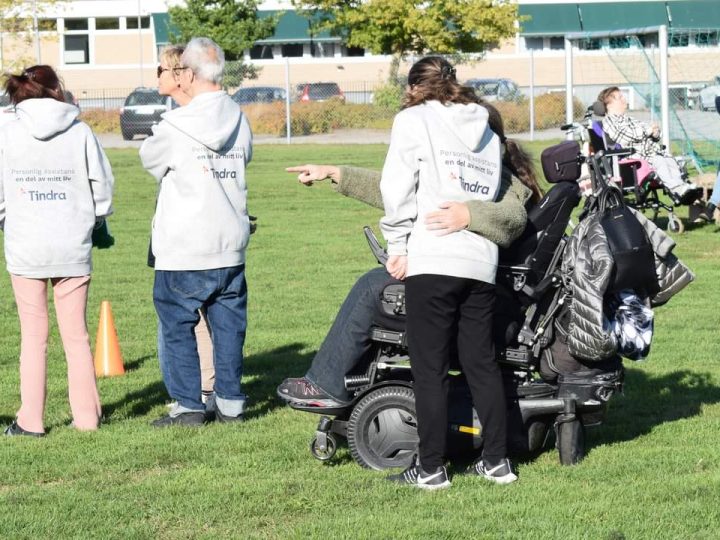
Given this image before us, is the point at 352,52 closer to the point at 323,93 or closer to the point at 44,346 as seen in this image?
the point at 323,93

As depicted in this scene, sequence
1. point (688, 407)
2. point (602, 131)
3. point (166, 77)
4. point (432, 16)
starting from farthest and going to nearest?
1. point (432, 16)
2. point (602, 131)
3. point (688, 407)
4. point (166, 77)

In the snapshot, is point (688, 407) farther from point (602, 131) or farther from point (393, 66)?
point (393, 66)

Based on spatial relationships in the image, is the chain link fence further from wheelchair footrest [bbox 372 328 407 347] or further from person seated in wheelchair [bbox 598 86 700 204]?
wheelchair footrest [bbox 372 328 407 347]

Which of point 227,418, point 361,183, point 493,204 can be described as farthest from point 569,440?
point 227,418

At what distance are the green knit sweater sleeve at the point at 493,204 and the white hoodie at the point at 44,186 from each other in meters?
1.42

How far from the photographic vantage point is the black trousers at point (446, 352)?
502 centimetres

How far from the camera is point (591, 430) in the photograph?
6.35m

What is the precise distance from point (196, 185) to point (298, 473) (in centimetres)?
159

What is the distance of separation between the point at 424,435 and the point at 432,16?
40087mm

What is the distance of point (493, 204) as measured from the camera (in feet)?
16.7

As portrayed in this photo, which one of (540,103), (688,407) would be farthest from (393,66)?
(688,407)

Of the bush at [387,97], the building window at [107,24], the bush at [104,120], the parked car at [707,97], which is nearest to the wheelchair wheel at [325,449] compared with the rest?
the parked car at [707,97]

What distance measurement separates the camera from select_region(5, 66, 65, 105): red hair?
6.25 metres

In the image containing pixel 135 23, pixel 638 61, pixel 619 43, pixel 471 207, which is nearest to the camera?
pixel 471 207
